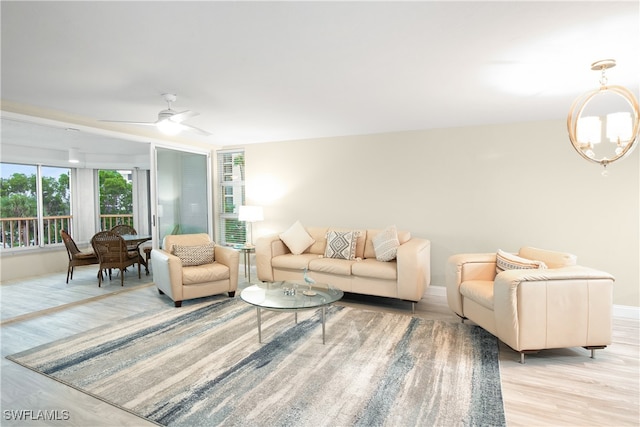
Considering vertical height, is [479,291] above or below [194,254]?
below

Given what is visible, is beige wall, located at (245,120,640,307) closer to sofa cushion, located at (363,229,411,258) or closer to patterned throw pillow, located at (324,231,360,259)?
sofa cushion, located at (363,229,411,258)

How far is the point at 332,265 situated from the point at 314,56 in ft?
8.85

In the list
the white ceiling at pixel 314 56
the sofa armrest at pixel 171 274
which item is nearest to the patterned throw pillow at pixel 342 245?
the white ceiling at pixel 314 56

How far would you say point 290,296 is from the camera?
3.36 meters

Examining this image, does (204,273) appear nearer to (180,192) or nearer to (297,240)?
(297,240)

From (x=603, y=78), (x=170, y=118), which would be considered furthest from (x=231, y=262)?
(x=603, y=78)

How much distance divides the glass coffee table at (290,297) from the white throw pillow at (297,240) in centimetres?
125

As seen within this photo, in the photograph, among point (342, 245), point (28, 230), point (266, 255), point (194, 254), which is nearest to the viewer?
point (194, 254)

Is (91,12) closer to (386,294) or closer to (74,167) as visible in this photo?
(386,294)

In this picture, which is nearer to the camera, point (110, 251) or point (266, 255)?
point (266, 255)

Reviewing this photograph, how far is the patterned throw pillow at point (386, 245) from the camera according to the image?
4.36 meters

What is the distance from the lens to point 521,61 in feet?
8.45

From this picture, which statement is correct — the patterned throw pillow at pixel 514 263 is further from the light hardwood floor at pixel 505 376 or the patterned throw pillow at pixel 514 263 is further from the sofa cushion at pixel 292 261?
the sofa cushion at pixel 292 261

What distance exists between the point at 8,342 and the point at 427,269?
4.55 meters
